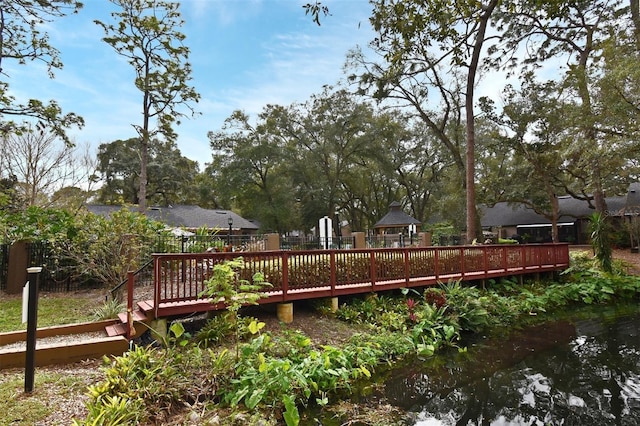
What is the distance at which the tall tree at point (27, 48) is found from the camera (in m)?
8.38

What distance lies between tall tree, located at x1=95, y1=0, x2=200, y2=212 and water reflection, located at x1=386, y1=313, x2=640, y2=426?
1297 centimetres

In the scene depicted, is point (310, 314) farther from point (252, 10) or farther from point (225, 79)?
point (225, 79)

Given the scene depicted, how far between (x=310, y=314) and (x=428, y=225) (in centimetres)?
2634

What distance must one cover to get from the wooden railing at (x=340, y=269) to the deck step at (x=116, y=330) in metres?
0.53

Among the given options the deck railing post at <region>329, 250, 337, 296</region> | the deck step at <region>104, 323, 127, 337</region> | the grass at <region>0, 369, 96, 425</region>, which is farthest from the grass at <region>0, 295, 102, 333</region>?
the deck railing post at <region>329, 250, 337, 296</region>

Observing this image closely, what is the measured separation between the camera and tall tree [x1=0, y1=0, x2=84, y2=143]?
27.5 feet

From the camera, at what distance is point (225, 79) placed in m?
11.2

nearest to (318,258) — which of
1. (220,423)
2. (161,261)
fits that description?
(161,261)

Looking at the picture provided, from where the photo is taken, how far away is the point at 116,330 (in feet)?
Result: 15.8

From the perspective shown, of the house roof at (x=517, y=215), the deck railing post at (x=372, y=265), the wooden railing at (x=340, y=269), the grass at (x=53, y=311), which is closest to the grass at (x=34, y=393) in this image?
the wooden railing at (x=340, y=269)

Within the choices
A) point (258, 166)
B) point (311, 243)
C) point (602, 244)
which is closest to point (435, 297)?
point (311, 243)

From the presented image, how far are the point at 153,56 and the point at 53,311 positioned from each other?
37.7 ft

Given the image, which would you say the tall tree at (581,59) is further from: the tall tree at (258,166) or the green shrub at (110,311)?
the tall tree at (258,166)

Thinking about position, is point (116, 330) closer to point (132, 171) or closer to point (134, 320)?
point (134, 320)
